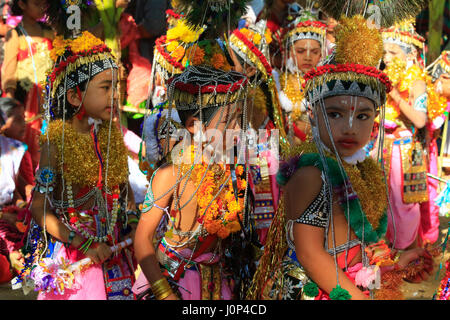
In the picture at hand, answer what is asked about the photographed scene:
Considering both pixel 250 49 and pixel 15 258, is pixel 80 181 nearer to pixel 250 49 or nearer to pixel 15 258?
pixel 15 258

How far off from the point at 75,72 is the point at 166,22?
2.93 meters

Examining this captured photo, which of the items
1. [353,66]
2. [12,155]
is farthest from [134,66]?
[353,66]

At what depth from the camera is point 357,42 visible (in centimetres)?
299

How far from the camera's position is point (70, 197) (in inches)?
143

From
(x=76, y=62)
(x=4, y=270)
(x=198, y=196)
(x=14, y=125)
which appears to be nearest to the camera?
(x=198, y=196)

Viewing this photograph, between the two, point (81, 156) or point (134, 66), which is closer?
point (81, 156)

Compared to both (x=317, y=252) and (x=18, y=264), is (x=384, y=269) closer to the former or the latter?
(x=317, y=252)

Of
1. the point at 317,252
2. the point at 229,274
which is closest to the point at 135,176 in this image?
the point at 229,274

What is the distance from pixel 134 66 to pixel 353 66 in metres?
4.68

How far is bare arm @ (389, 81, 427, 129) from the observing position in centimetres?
594

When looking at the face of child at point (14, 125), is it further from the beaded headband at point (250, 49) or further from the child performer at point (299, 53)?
the child performer at point (299, 53)

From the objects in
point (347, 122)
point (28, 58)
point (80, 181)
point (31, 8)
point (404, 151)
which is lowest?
point (80, 181)

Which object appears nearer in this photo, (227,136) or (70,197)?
(227,136)

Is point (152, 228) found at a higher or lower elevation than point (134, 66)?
lower
